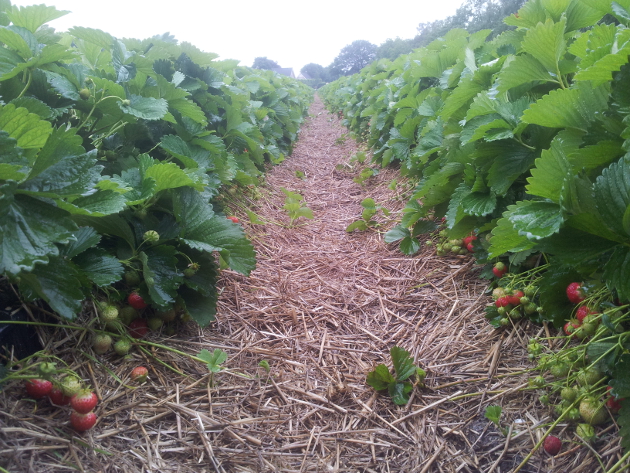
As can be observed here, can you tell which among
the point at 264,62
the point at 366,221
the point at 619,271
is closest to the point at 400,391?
the point at 619,271

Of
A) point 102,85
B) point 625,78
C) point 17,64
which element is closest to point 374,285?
point 625,78

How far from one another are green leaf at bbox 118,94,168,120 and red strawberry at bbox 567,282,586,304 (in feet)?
5.27

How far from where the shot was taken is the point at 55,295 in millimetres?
987

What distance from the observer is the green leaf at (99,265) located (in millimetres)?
1161

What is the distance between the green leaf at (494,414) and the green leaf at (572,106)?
0.92m

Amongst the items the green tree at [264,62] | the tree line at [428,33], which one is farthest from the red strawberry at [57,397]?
the green tree at [264,62]

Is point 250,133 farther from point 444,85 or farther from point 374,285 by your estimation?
point 374,285

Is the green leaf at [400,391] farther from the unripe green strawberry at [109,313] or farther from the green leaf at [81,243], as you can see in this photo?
the green leaf at [81,243]

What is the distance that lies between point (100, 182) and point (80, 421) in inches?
26.2

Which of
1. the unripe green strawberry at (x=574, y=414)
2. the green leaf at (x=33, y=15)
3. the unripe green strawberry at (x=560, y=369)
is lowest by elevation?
the unripe green strawberry at (x=574, y=414)

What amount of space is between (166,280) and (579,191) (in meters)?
1.30

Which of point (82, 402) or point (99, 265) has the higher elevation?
point (99, 265)

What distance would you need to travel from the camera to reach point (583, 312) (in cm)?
116

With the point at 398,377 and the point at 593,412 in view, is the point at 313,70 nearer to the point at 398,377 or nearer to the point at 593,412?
the point at 398,377
